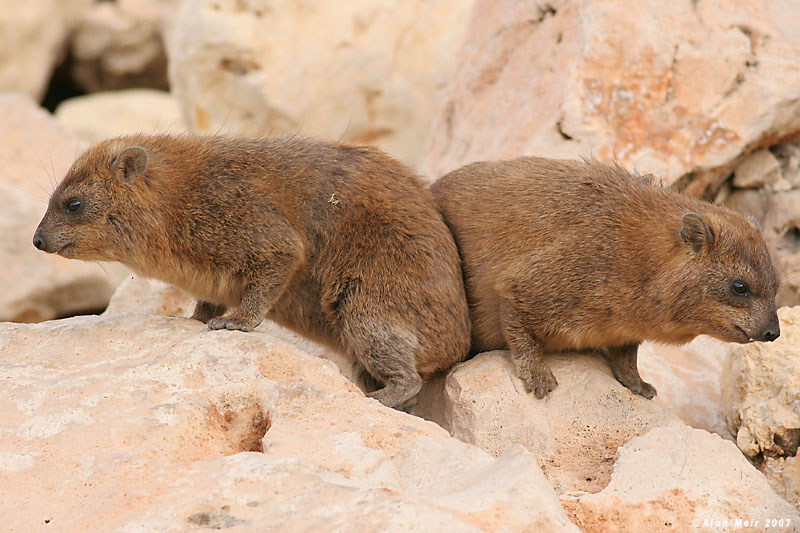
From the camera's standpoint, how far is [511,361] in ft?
20.6

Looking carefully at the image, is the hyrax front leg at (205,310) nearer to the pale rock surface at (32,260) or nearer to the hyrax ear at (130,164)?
the hyrax ear at (130,164)

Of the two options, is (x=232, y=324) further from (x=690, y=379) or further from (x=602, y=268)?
(x=690, y=379)

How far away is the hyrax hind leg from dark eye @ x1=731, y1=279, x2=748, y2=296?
197 cm

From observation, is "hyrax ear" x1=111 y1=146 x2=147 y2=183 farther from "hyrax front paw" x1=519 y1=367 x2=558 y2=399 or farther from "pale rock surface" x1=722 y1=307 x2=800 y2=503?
"pale rock surface" x1=722 y1=307 x2=800 y2=503

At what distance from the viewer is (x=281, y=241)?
604 cm

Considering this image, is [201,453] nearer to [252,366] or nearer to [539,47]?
[252,366]

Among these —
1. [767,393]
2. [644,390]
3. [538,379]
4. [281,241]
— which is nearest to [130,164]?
[281,241]

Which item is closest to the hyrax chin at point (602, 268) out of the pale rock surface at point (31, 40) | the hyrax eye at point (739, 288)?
the hyrax eye at point (739, 288)

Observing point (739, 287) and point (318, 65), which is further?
point (318, 65)

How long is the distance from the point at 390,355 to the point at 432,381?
592 mm

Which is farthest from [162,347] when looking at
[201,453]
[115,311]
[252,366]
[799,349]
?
[799,349]

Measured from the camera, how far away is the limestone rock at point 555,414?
217 inches

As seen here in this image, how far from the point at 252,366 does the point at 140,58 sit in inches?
454

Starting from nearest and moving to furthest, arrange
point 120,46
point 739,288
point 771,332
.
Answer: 1. point 771,332
2. point 739,288
3. point 120,46
